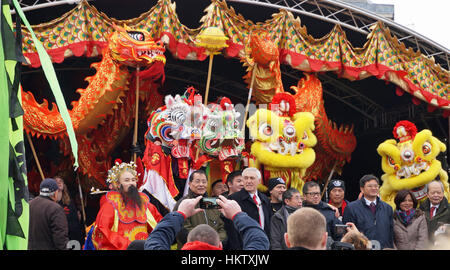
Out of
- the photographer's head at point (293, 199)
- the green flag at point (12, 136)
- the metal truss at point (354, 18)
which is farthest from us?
the metal truss at point (354, 18)

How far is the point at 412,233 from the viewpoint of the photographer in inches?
239

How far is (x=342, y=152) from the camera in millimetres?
12062

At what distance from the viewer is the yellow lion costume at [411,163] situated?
9.57 meters

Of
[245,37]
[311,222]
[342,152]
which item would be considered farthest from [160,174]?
[311,222]

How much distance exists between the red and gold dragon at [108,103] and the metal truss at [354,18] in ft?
6.82

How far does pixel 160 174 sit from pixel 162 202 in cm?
38

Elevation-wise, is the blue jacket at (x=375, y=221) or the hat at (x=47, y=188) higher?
the hat at (x=47, y=188)

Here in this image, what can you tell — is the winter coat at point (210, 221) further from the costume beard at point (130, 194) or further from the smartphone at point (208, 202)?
the costume beard at point (130, 194)

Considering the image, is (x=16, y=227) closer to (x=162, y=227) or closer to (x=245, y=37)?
(x=162, y=227)

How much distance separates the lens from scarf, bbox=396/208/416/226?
6188mm

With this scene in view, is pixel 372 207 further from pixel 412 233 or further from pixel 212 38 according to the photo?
pixel 212 38

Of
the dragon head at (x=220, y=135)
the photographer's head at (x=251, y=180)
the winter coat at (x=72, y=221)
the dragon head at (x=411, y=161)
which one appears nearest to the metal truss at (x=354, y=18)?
the dragon head at (x=411, y=161)

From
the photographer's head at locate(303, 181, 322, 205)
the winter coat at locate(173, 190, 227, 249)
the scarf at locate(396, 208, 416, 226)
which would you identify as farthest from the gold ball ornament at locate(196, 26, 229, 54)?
the winter coat at locate(173, 190, 227, 249)

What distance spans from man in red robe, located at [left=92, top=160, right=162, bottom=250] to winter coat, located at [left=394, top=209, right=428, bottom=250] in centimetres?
229
